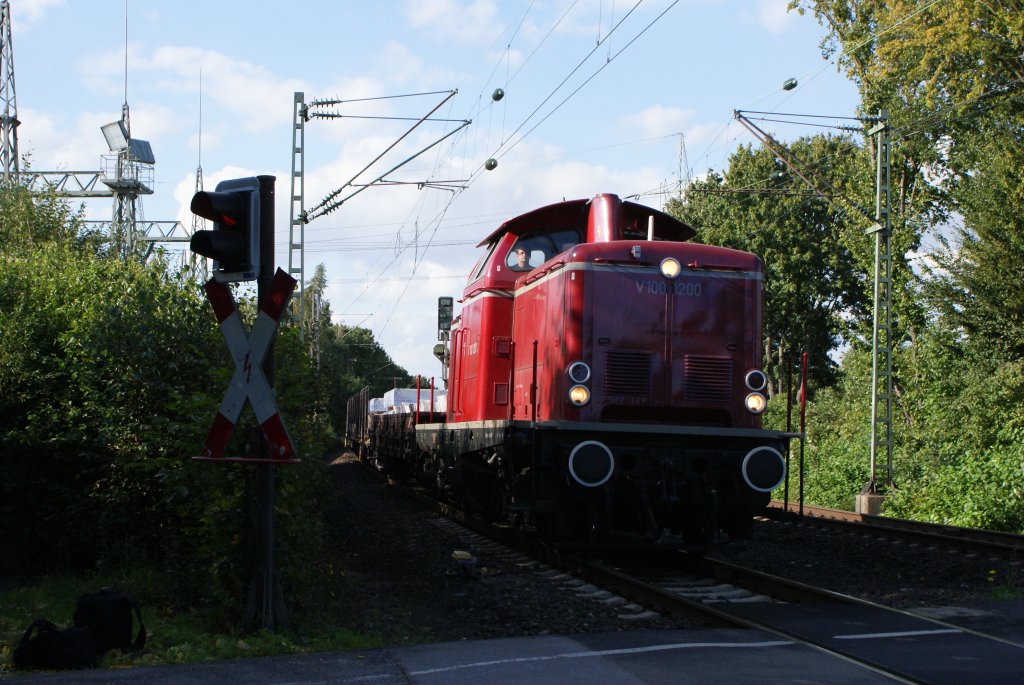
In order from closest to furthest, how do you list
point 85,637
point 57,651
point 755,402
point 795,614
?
1. point 57,651
2. point 85,637
3. point 795,614
4. point 755,402

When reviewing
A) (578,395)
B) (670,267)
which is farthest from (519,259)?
(578,395)

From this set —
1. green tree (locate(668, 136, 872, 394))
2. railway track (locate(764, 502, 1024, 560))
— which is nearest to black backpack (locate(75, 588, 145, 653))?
railway track (locate(764, 502, 1024, 560))

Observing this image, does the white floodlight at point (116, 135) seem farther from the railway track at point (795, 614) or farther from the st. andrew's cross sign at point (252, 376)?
the st. andrew's cross sign at point (252, 376)

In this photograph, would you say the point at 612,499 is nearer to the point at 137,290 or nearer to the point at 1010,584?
the point at 1010,584

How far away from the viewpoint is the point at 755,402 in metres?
10.2

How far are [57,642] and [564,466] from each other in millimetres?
4877

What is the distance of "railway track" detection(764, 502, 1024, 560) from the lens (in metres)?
11.4

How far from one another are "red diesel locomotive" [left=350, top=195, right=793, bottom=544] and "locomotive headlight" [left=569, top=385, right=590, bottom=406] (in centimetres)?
1

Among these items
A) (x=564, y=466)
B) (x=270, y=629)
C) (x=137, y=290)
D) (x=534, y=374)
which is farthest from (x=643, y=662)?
(x=137, y=290)

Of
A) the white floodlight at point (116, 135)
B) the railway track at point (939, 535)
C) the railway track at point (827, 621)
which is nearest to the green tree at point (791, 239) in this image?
the white floodlight at point (116, 135)

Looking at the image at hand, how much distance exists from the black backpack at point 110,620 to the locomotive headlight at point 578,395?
4534 mm

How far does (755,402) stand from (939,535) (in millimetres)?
4279

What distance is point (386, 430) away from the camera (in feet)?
86.7

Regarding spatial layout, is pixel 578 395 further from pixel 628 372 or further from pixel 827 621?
pixel 827 621
